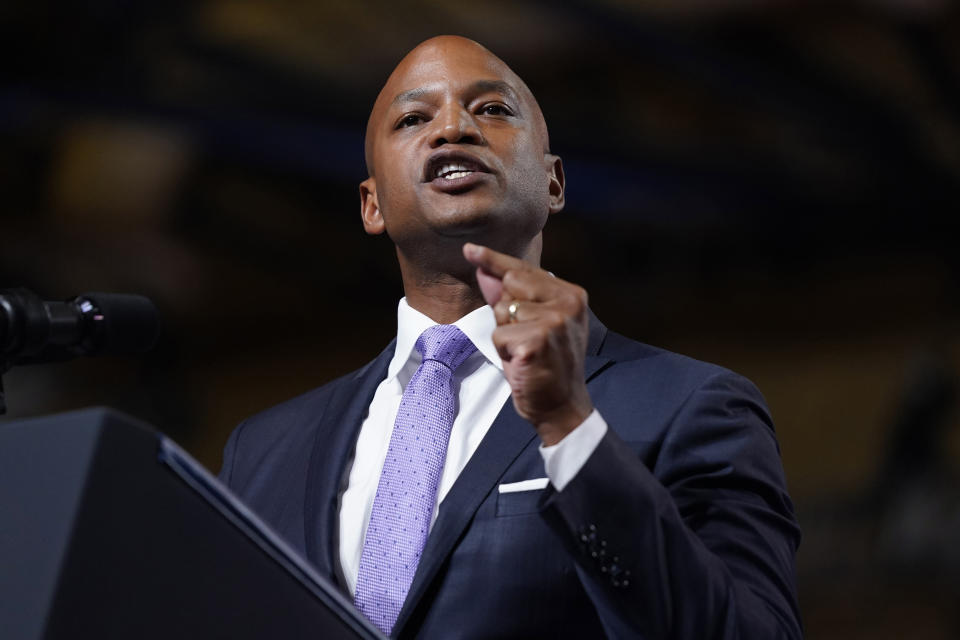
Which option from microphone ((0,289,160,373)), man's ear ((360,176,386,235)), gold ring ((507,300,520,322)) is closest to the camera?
microphone ((0,289,160,373))

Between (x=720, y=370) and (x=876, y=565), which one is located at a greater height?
(x=720, y=370)

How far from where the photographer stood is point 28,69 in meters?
3.96

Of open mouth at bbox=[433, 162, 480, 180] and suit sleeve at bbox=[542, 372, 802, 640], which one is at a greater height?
open mouth at bbox=[433, 162, 480, 180]

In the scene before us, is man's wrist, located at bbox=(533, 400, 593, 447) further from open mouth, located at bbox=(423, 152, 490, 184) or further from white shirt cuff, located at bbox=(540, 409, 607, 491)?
open mouth, located at bbox=(423, 152, 490, 184)

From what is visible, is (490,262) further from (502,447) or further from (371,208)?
(371,208)

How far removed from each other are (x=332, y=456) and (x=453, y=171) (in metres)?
0.44

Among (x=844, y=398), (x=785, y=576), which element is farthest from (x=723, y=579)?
(x=844, y=398)

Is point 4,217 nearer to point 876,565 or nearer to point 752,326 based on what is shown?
point 752,326

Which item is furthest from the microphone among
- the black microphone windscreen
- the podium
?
the podium

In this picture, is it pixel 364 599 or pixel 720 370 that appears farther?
pixel 720 370

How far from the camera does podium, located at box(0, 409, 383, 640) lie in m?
0.70

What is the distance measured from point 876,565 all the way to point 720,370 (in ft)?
11.4

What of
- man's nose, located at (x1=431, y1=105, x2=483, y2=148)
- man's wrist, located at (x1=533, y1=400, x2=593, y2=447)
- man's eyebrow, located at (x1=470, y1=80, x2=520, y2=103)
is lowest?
man's wrist, located at (x1=533, y1=400, x2=593, y2=447)

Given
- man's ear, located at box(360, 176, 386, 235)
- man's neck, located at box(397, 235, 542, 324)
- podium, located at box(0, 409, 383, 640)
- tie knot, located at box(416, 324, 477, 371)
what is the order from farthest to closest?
man's ear, located at box(360, 176, 386, 235) → man's neck, located at box(397, 235, 542, 324) → tie knot, located at box(416, 324, 477, 371) → podium, located at box(0, 409, 383, 640)
